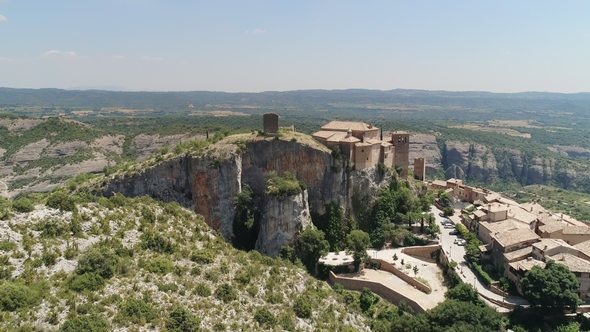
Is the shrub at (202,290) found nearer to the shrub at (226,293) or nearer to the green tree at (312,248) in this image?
the shrub at (226,293)

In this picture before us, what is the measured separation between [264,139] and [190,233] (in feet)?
77.2

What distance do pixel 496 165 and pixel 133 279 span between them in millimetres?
161331

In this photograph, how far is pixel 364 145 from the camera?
195 ft

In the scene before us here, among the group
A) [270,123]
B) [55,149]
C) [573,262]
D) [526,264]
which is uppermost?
[270,123]

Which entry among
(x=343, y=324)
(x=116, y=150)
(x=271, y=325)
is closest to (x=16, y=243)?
(x=271, y=325)

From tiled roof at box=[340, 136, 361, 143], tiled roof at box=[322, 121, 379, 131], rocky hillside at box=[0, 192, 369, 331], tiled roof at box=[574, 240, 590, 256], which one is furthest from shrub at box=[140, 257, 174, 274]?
tiled roof at box=[574, 240, 590, 256]

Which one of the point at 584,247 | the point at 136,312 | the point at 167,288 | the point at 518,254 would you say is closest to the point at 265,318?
the point at 167,288

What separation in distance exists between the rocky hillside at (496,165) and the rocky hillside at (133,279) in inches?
4969

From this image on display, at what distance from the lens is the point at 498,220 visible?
5519 centimetres

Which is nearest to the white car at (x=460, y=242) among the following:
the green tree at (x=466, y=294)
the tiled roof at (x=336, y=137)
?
the green tree at (x=466, y=294)

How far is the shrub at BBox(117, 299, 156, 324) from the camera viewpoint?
23359mm

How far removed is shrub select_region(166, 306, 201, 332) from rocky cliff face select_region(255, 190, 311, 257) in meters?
27.9

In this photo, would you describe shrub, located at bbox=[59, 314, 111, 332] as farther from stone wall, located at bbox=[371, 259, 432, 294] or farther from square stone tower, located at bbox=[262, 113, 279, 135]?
square stone tower, located at bbox=[262, 113, 279, 135]

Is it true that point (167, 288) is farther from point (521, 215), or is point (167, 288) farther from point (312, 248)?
point (521, 215)
